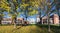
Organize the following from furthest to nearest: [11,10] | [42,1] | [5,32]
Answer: [11,10] < [42,1] < [5,32]

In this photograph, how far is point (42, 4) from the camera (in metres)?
21.8

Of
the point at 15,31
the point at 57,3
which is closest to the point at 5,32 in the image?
the point at 15,31

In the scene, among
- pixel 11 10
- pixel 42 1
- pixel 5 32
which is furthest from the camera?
pixel 11 10

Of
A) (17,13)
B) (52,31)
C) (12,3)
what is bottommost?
(52,31)

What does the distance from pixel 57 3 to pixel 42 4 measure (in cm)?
196

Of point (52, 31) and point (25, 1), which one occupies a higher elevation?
point (25, 1)

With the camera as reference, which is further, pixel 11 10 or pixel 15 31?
pixel 11 10

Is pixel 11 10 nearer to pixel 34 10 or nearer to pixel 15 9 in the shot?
pixel 15 9

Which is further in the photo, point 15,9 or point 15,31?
point 15,9

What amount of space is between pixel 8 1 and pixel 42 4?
4.91 metres

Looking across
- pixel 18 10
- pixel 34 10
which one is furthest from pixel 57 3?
pixel 18 10

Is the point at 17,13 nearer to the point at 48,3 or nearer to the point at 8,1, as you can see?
the point at 8,1

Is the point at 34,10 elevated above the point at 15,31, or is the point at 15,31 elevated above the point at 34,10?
the point at 34,10

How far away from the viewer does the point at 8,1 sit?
23250mm
